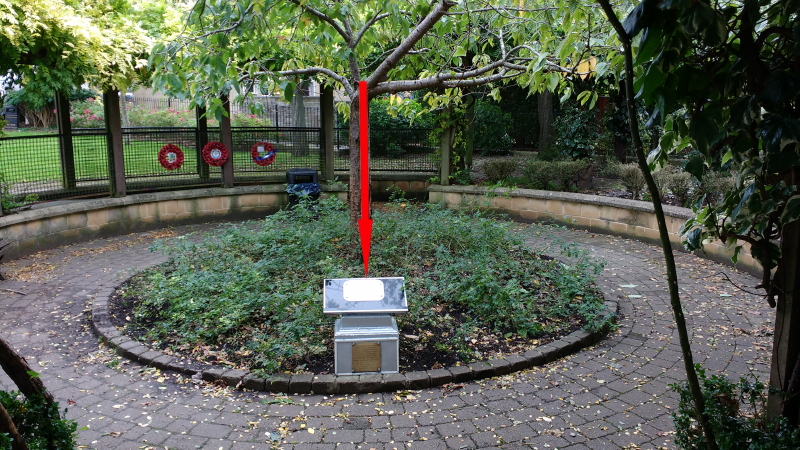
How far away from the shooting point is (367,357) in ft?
16.0

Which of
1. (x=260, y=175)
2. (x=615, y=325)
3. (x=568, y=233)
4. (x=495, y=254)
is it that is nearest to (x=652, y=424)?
(x=615, y=325)

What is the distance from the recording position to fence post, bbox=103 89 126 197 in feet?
33.8

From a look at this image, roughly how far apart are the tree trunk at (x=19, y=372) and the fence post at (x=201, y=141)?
9362 mm

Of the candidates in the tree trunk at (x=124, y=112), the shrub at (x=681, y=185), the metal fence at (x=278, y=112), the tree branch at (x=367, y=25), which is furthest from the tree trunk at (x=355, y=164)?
the tree trunk at (x=124, y=112)

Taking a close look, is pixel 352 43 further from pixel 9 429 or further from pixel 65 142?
pixel 9 429

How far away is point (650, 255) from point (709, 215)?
22.3ft

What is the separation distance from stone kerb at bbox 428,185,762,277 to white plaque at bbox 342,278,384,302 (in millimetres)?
4295

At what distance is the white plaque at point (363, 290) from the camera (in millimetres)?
4969

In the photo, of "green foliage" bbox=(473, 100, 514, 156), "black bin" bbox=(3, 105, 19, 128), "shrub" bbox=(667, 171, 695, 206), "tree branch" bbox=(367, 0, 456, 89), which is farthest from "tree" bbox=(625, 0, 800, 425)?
"green foliage" bbox=(473, 100, 514, 156)

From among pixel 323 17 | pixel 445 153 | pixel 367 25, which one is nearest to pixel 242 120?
pixel 445 153

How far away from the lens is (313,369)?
4.98 metres

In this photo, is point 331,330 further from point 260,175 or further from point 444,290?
point 260,175

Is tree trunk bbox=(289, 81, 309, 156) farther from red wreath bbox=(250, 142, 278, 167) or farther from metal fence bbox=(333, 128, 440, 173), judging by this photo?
metal fence bbox=(333, 128, 440, 173)

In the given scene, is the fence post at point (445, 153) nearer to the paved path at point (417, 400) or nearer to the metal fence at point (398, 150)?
the metal fence at point (398, 150)
